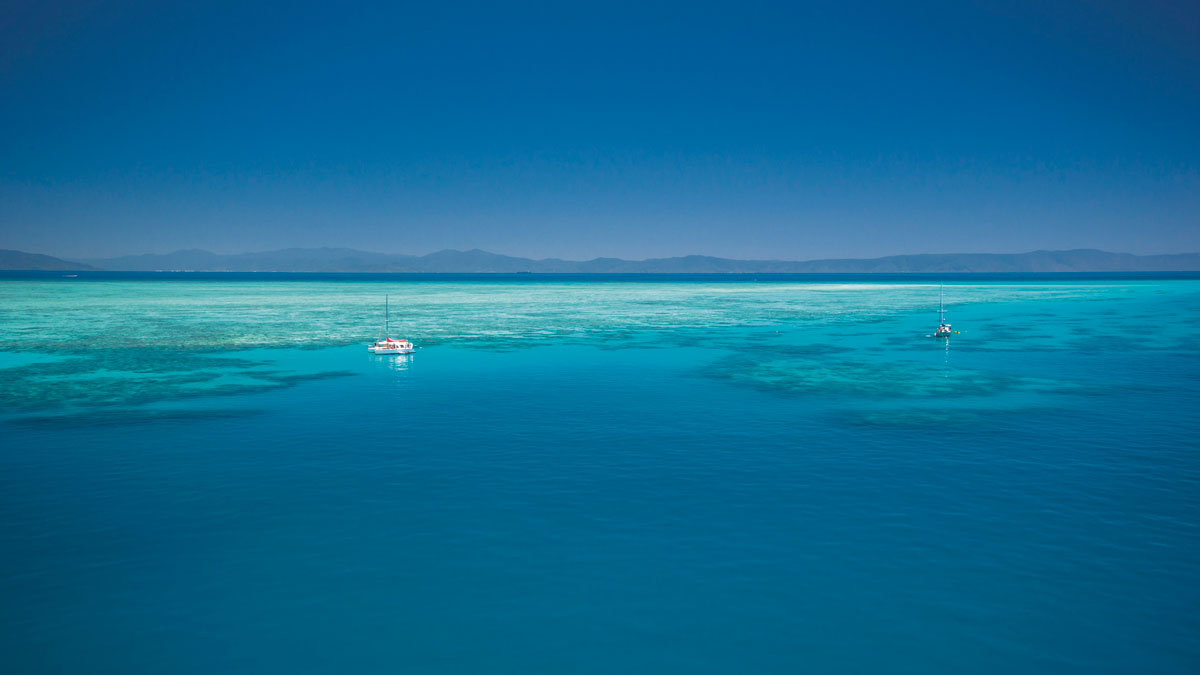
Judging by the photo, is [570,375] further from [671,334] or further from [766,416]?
[671,334]

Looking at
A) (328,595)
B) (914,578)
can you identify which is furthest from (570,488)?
(914,578)

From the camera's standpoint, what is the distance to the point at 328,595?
1485 cm

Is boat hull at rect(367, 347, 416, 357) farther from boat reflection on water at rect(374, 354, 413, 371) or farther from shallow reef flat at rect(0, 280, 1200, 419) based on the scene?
shallow reef flat at rect(0, 280, 1200, 419)

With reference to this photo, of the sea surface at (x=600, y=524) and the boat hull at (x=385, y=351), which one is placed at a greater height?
the boat hull at (x=385, y=351)

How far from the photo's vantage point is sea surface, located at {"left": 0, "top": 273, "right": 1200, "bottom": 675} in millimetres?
13250

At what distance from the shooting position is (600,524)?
1834 cm

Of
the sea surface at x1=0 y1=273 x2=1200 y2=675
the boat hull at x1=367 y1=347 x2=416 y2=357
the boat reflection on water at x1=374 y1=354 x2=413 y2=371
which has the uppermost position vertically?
the boat hull at x1=367 y1=347 x2=416 y2=357

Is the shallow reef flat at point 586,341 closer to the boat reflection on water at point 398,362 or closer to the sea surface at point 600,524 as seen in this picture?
the sea surface at point 600,524

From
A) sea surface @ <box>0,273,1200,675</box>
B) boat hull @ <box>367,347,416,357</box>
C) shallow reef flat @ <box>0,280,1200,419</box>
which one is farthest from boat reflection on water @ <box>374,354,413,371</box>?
sea surface @ <box>0,273,1200,675</box>

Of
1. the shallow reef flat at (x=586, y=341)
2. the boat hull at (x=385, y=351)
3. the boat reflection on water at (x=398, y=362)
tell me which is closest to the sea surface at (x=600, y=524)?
the shallow reef flat at (x=586, y=341)

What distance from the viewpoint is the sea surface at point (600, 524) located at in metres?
13.2

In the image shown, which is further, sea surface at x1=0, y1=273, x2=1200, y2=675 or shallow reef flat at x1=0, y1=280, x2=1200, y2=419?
shallow reef flat at x1=0, y1=280, x2=1200, y2=419

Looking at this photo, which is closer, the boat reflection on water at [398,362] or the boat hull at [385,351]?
the boat reflection on water at [398,362]

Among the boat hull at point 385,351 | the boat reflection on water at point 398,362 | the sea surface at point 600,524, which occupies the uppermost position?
the boat hull at point 385,351
